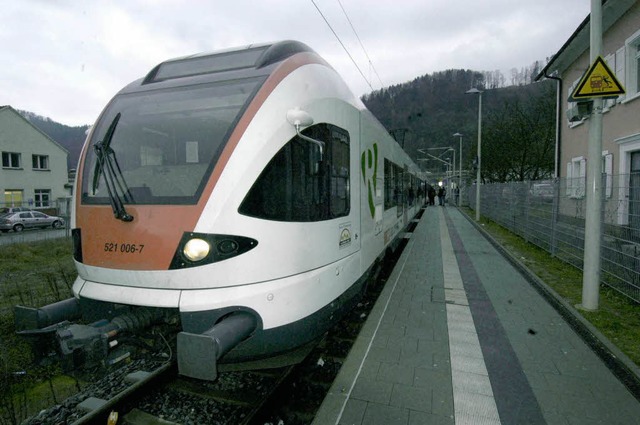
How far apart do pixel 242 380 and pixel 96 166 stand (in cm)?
241

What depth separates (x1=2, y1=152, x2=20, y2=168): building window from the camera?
103ft

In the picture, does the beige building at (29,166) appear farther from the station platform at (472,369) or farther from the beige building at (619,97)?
Result: the beige building at (619,97)

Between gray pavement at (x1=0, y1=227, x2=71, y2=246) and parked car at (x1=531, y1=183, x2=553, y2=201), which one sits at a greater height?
parked car at (x1=531, y1=183, x2=553, y2=201)

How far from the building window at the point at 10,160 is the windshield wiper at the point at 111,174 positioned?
3605 centimetres

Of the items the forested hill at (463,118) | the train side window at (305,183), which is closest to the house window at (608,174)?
the train side window at (305,183)

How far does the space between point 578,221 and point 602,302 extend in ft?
8.82

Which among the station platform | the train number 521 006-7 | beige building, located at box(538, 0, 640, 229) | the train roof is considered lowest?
the station platform

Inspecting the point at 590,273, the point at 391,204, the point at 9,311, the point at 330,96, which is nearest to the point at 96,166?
the point at 330,96

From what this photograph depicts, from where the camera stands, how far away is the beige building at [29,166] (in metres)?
31.4

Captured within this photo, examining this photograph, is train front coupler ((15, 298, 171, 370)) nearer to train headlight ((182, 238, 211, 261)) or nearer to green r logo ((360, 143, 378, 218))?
train headlight ((182, 238, 211, 261))

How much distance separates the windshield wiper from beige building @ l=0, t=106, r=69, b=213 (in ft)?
103

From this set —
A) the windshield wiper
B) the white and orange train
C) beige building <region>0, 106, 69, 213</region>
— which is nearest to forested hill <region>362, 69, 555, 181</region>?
A: the white and orange train

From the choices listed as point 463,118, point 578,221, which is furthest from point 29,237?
point 463,118

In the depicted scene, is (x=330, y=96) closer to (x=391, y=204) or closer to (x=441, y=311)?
(x=441, y=311)
